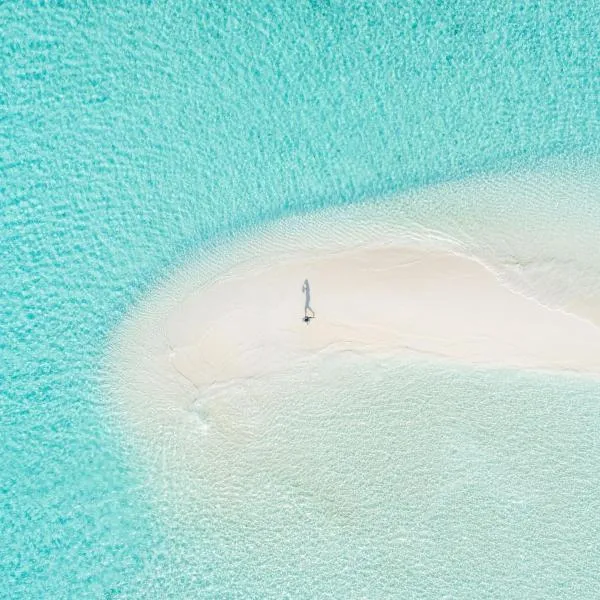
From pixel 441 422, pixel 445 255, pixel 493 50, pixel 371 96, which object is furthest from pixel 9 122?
pixel 441 422

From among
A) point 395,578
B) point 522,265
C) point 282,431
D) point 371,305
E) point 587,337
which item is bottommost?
point 395,578

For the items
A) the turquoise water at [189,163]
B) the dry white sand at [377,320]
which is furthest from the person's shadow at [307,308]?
the turquoise water at [189,163]

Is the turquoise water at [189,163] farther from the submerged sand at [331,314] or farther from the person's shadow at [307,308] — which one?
the person's shadow at [307,308]

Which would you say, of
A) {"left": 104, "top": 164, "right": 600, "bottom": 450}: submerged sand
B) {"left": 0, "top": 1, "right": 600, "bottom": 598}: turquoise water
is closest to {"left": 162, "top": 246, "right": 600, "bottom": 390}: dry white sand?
{"left": 104, "top": 164, "right": 600, "bottom": 450}: submerged sand

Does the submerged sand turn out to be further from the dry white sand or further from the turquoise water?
the turquoise water

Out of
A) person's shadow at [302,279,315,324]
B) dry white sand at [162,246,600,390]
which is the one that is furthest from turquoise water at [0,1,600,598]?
person's shadow at [302,279,315,324]

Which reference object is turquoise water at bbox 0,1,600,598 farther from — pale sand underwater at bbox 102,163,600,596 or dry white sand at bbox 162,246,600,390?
dry white sand at bbox 162,246,600,390

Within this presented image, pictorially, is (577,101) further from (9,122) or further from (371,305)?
(9,122)

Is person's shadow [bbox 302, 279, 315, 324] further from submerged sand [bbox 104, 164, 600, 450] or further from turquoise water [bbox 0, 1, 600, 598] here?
turquoise water [bbox 0, 1, 600, 598]
